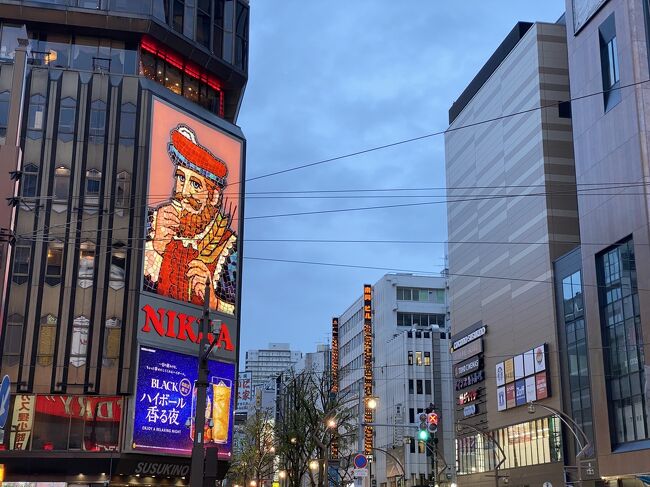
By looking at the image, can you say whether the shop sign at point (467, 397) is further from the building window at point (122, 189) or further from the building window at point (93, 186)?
the building window at point (93, 186)

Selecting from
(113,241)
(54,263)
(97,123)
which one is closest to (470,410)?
(113,241)

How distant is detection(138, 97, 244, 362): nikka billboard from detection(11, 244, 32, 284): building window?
22.4ft

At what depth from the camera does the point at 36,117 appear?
54.7 m

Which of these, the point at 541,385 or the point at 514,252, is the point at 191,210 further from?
the point at 514,252

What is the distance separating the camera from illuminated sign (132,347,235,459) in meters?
52.2

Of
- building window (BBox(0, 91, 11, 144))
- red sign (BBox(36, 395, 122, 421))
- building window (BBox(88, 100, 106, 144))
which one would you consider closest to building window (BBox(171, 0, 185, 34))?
building window (BBox(88, 100, 106, 144))

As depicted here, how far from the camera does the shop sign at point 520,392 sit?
76.3 meters

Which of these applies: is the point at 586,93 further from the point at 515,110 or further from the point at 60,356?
the point at 60,356

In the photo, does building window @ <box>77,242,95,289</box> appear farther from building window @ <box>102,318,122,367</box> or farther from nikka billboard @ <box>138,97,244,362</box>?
nikka billboard @ <box>138,97,244,362</box>

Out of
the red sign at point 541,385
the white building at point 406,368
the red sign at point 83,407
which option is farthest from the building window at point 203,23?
the white building at point 406,368

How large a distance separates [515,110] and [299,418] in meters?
35.6

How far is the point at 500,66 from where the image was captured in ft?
281

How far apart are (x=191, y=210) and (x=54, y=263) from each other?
981 centimetres

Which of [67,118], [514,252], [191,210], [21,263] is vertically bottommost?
[21,263]
